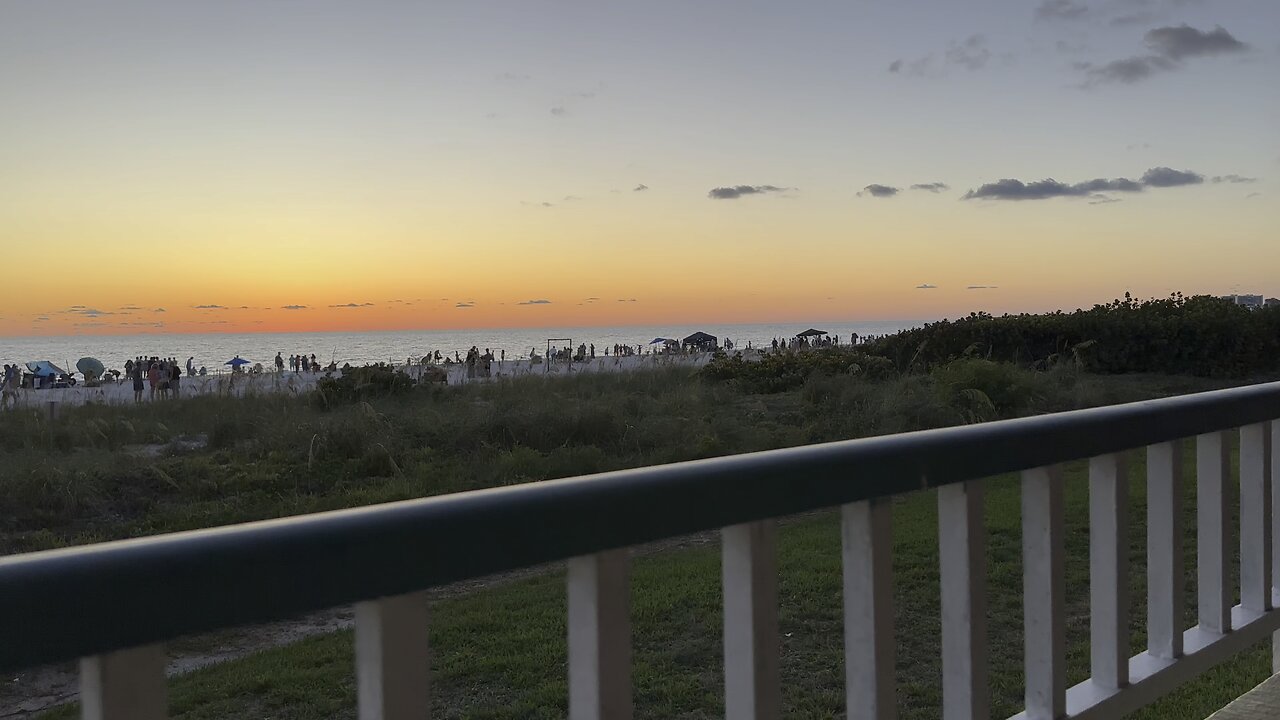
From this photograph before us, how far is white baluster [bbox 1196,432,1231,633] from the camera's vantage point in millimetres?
2203

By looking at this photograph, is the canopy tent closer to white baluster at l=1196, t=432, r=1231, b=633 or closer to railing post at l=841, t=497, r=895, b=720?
white baluster at l=1196, t=432, r=1231, b=633

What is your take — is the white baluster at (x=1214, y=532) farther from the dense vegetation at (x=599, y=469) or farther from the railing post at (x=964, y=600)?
the dense vegetation at (x=599, y=469)

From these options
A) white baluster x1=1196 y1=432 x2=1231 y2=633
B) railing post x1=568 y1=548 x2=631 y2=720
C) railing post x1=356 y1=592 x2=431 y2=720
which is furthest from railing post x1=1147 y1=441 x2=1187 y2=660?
railing post x1=356 y1=592 x2=431 y2=720

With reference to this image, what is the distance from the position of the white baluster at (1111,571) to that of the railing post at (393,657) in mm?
1445

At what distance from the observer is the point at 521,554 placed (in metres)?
0.96

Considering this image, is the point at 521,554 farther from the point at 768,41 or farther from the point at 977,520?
the point at 768,41

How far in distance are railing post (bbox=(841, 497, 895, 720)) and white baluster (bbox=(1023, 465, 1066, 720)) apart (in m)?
0.44

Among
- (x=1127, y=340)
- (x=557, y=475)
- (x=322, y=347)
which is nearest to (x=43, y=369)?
(x=557, y=475)

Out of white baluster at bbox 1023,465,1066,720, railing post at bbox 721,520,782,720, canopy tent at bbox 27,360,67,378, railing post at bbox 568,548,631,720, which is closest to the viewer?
railing post at bbox 568,548,631,720

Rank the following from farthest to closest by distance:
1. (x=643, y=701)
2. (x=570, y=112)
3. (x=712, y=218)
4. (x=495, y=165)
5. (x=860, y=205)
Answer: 1. (x=712, y=218)
2. (x=860, y=205)
3. (x=495, y=165)
4. (x=570, y=112)
5. (x=643, y=701)

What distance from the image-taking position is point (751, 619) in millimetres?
1235

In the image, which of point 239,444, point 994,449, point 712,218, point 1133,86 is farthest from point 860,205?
point 994,449

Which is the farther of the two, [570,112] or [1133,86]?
[570,112]

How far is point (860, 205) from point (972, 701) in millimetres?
21241
